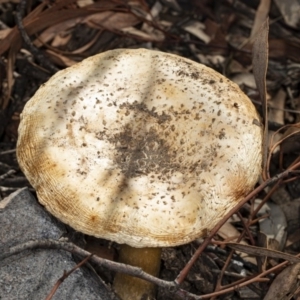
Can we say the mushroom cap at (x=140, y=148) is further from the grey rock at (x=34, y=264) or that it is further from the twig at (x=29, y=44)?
the twig at (x=29, y=44)

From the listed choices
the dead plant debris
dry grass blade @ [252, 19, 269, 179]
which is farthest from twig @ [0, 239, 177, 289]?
dry grass blade @ [252, 19, 269, 179]

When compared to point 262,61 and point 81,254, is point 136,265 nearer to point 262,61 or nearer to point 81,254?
point 81,254

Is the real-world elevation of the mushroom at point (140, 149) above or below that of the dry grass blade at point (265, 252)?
above

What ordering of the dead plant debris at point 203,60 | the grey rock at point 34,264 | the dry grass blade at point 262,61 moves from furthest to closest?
the dead plant debris at point 203,60 → the dry grass blade at point 262,61 → the grey rock at point 34,264

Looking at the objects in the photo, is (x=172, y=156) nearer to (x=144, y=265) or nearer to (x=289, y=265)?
(x=144, y=265)

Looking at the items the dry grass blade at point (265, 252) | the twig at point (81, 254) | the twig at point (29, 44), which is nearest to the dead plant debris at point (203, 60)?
the twig at point (29, 44)

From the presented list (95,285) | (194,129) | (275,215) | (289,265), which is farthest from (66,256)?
(275,215)

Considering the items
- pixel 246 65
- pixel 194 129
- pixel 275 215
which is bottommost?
pixel 275 215
